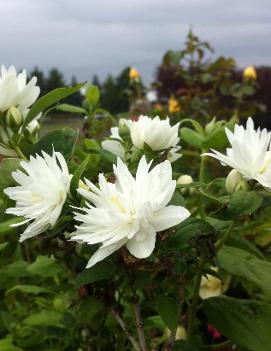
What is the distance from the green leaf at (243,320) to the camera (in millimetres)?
792

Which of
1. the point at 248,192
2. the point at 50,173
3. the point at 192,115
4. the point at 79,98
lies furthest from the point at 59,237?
the point at 192,115

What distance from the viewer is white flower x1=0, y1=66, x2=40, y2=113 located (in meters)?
0.76

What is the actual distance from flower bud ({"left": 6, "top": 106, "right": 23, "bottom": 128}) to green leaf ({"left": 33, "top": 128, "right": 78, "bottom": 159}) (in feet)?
0.16

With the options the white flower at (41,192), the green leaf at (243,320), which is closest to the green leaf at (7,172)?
the white flower at (41,192)

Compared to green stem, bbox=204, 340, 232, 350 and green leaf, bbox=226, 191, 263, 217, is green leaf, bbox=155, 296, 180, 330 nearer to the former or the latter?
green leaf, bbox=226, 191, 263, 217

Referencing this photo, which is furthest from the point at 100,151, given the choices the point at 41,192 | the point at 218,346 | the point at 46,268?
the point at 218,346

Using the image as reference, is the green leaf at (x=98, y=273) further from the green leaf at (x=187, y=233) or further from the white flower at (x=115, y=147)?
the white flower at (x=115, y=147)

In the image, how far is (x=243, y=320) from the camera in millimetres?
820

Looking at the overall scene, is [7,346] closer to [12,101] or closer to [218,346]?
[218,346]

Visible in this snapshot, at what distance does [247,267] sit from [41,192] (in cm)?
32

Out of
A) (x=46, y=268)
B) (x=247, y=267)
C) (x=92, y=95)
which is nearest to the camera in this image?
(x=247, y=267)

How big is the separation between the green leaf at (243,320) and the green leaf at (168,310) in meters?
0.15

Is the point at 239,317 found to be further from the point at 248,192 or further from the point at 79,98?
the point at 79,98

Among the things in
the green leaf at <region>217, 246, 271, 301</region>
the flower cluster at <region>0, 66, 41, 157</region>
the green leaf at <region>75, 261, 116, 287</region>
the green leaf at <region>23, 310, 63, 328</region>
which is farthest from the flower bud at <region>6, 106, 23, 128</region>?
the green leaf at <region>23, 310, 63, 328</region>
